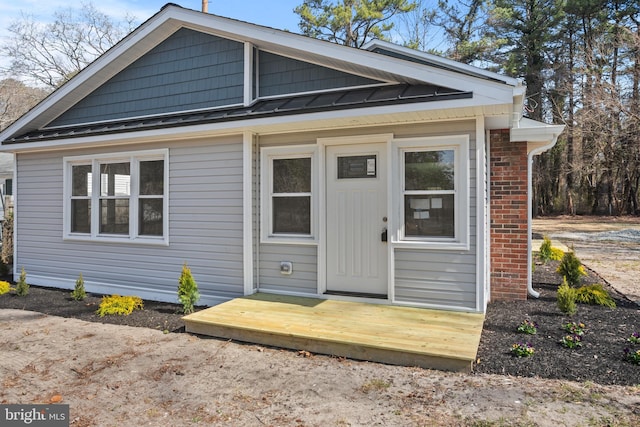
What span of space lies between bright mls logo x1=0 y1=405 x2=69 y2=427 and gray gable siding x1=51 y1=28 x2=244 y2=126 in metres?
4.66

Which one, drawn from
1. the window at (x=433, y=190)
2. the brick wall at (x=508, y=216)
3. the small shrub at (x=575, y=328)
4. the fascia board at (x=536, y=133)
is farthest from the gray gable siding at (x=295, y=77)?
the small shrub at (x=575, y=328)

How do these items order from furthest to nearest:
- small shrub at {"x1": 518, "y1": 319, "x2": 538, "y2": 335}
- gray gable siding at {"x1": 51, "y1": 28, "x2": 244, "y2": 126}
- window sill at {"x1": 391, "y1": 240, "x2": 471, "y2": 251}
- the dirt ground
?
gray gable siding at {"x1": 51, "y1": 28, "x2": 244, "y2": 126} < window sill at {"x1": 391, "y1": 240, "x2": 471, "y2": 251} < small shrub at {"x1": 518, "y1": 319, "x2": 538, "y2": 335} < the dirt ground

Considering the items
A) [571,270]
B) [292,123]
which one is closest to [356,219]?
[292,123]

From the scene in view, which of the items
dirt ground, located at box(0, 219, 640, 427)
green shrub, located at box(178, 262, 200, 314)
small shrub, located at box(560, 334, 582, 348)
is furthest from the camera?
green shrub, located at box(178, 262, 200, 314)

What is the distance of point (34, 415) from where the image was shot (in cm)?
320

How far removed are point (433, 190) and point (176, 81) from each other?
4686 mm

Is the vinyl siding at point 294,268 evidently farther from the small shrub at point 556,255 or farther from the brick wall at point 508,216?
the small shrub at point 556,255

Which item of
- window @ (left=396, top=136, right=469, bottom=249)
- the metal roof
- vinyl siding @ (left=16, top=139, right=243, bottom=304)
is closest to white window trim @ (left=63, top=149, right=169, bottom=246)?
vinyl siding @ (left=16, top=139, right=243, bottom=304)

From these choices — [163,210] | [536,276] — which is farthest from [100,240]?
[536,276]

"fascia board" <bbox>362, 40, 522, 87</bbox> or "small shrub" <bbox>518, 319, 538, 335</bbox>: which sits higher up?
"fascia board" <bbox>362, 40, 522, 87</bbox>

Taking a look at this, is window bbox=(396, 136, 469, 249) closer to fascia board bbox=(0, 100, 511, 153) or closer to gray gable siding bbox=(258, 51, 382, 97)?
Result: fascia board bbox=(0, 100, 511, 153)

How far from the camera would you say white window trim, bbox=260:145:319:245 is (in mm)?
5844

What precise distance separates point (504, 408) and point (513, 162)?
394 cm

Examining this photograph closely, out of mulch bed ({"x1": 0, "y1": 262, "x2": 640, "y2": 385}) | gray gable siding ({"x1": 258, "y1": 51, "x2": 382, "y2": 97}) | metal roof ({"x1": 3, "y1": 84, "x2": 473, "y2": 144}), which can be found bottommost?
mulch bed ({"x1": 0, "y1": 262, "x2": 640, "y2": 385})
